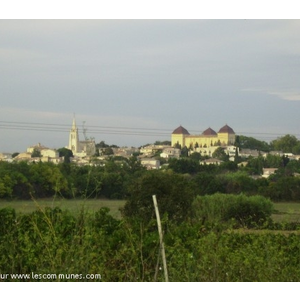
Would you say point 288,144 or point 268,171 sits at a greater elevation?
point 288,144

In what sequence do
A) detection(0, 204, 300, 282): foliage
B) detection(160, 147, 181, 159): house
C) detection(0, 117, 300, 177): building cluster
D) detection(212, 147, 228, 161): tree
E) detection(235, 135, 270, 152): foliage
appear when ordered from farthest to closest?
detection(235, 135, 270, 152): foliage, detection(212, 147, 228, 161): tree, detection(160, 147, 181, 159): house, detection(0, 117, 300, 177): building cluster, detection(0, 204, 300, 282): foliage

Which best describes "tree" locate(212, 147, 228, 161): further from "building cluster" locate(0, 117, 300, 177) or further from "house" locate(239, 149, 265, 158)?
"house" locate(239, 149, 265, 158)

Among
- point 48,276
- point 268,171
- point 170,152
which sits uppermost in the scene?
point 48,276

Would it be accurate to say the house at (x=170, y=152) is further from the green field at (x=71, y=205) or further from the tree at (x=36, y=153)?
the green field at (x=71, y=205)

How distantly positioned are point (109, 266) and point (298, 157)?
29570mm

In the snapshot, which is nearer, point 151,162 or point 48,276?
point 48,276

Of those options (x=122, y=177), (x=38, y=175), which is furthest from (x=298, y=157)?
(x=38, y=175)

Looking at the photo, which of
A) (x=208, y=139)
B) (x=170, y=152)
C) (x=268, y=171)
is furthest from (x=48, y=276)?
(x=208, y=139)

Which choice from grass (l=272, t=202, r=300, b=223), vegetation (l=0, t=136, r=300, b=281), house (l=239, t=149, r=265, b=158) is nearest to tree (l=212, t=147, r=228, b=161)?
house (l=239, t=149, r=265, b=158)

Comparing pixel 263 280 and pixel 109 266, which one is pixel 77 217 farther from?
pixel 263 280

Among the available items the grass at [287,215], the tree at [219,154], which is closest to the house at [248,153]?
the tree at [219,154]

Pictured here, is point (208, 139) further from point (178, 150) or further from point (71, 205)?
point (71, 205)

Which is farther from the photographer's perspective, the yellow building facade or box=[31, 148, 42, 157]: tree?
the yellow building facade

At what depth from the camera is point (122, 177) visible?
55.3 feet
